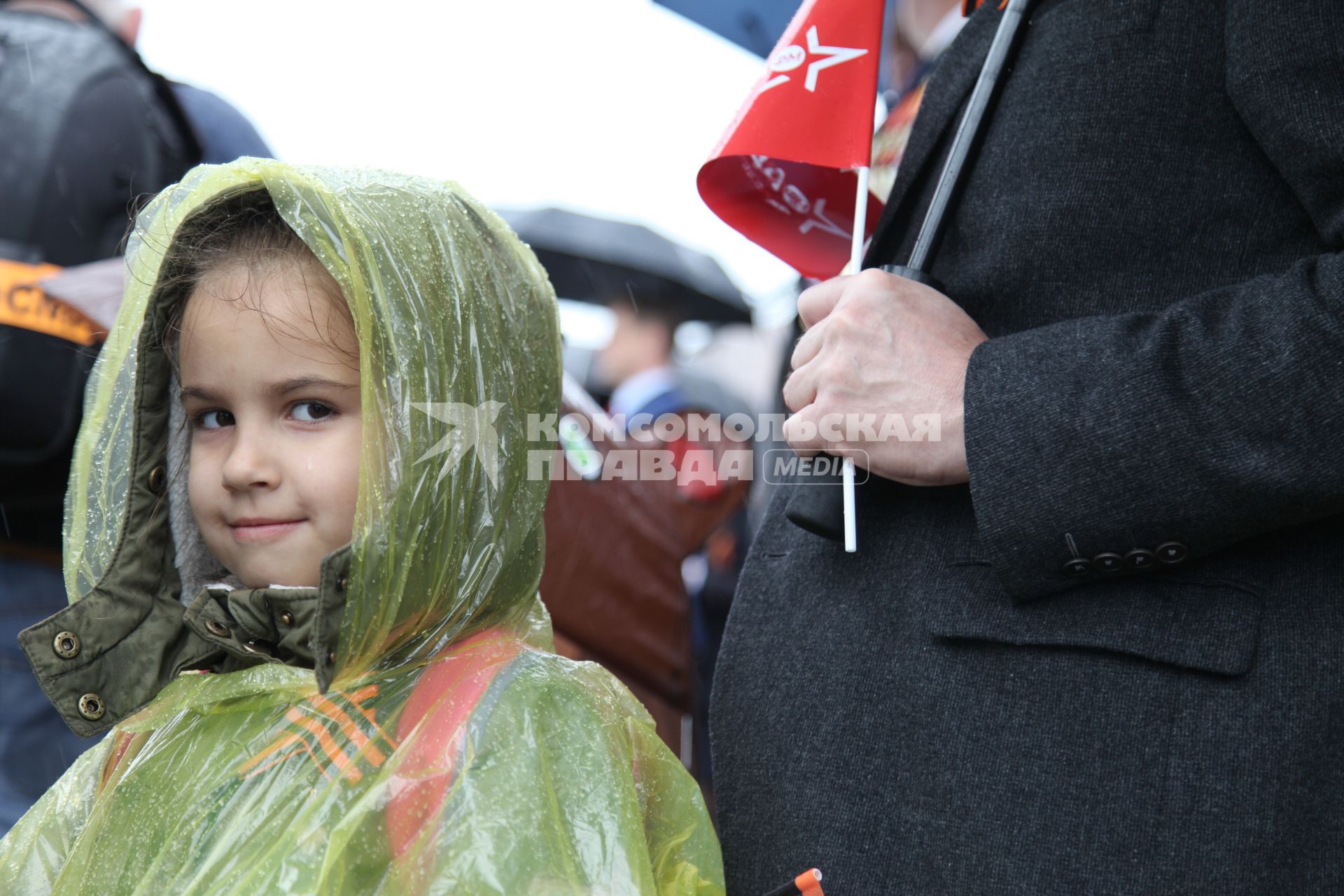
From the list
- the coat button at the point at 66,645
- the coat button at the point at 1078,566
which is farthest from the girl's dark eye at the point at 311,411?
the coat button at the point at 1078,566

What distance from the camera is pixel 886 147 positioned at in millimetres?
2266

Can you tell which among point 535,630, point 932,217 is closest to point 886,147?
point 932,217

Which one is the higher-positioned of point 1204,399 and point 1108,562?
point 1204,399

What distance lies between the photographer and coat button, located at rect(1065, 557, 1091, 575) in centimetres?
114

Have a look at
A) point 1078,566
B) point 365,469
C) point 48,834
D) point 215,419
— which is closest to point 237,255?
point 215,419

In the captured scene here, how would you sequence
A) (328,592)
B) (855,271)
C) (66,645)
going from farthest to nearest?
(66,645), (855,271), (328,592)

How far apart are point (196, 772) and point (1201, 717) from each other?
44.1 inches

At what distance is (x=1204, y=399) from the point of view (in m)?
1.08

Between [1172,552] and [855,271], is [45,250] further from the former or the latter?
[1172,552]

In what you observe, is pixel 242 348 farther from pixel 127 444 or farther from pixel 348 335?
pixel 127 444

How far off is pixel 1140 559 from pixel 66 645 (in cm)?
130

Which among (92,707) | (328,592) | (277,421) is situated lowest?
(92,707)

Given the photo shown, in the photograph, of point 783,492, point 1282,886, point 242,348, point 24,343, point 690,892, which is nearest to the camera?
point 1282,886

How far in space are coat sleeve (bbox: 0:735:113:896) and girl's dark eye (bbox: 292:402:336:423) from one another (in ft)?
1.81
